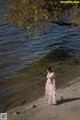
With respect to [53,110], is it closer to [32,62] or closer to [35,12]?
[35,12]

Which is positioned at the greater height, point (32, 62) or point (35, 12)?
point (35, 12)

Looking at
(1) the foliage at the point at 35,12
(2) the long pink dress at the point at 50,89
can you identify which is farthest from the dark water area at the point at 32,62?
(1) the foliage at the point at 35,12

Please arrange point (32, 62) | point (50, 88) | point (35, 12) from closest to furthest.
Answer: point (50, 88), point (35, 12), point (32, 62)

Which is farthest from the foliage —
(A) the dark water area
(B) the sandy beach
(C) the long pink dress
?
(B) the sandy beach

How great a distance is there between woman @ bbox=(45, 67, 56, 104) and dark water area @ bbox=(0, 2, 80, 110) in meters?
3.21

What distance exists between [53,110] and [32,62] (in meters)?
12.8

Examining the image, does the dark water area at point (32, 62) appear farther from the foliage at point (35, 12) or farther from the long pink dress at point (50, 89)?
the foliage at point (35, 12)

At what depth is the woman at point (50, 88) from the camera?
66.4 ft

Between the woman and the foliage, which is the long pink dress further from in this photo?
the foliage

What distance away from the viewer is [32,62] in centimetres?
3198

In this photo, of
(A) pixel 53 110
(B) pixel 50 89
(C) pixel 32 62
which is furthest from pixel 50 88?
(C) pixel 32 62

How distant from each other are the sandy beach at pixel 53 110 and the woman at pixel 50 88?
401 mm

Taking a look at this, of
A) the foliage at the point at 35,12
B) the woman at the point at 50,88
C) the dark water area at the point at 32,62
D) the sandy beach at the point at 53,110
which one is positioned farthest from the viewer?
the dark water area at the point at 32,62

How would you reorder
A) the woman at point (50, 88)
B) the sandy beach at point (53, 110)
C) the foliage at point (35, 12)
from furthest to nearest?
the foliage at point (35, 12)
the woman at point (50, 88)
the sandy beach at point (53, 110)
